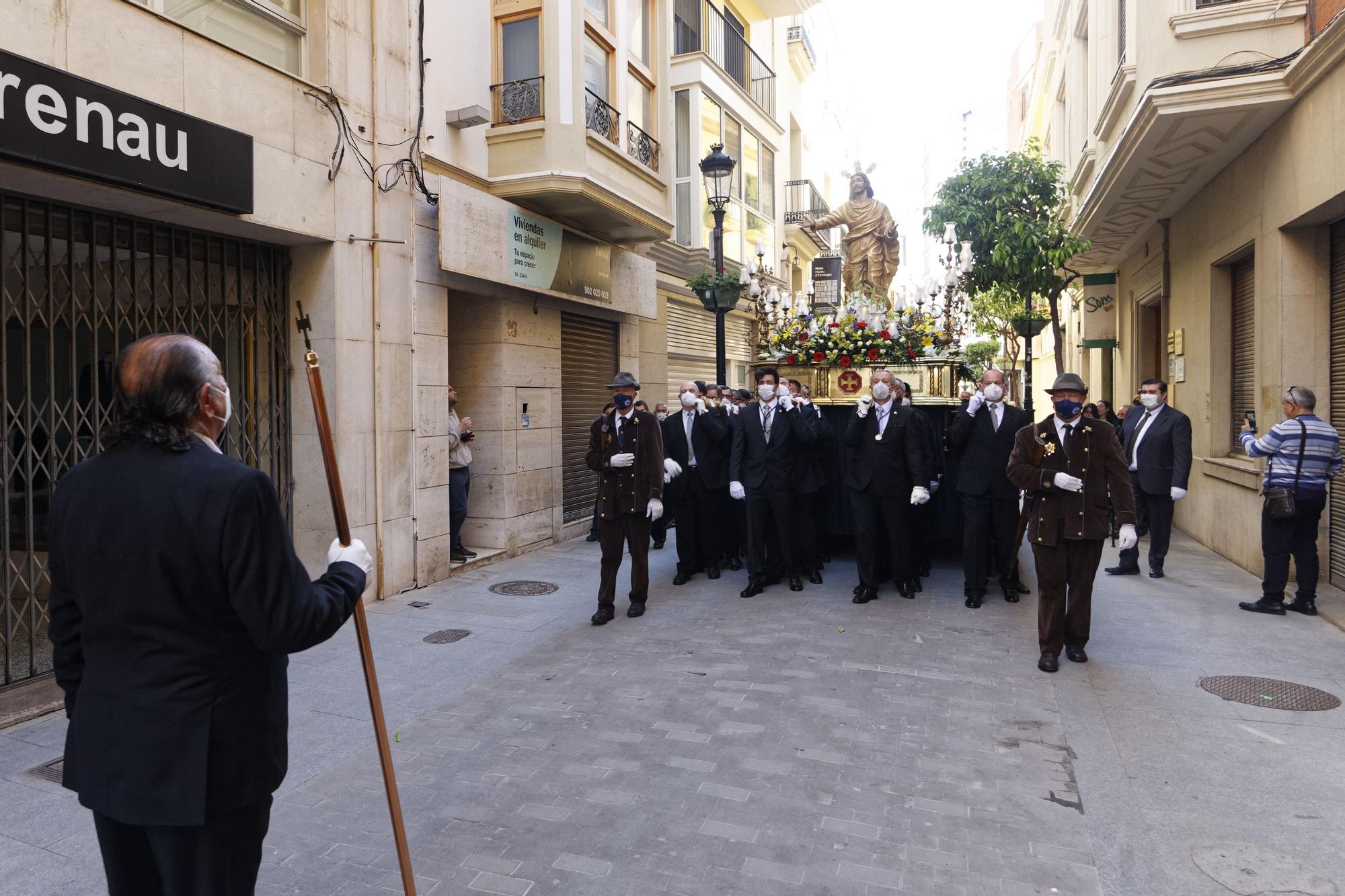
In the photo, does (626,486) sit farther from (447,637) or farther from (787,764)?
(787,764)

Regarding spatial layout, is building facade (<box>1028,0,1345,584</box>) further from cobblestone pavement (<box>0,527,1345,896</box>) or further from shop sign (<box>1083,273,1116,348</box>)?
shop sign (<box>1083,273,1116,348</box>)

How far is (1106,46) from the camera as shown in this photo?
500 inches

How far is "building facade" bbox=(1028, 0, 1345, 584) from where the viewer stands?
25.9 feet

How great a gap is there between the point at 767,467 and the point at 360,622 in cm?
599

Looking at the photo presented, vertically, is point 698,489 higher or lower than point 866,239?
lower

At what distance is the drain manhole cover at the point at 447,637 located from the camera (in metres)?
6.77

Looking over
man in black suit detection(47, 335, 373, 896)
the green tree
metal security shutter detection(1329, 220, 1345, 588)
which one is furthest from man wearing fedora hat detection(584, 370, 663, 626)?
the green tree

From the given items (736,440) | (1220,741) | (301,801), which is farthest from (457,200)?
(1220,741)

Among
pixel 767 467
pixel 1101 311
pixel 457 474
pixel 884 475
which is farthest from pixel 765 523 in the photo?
pixel 1101 311

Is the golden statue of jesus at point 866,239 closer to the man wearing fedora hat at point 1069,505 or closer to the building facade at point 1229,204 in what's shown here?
the building facade at point 1229,204

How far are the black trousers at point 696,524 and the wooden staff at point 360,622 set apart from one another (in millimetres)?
6332

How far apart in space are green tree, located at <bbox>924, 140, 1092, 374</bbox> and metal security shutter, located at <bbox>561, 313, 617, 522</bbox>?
5.56 m

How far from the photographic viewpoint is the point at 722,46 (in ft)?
58.2

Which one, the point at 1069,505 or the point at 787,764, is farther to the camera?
the point at 1069,505
